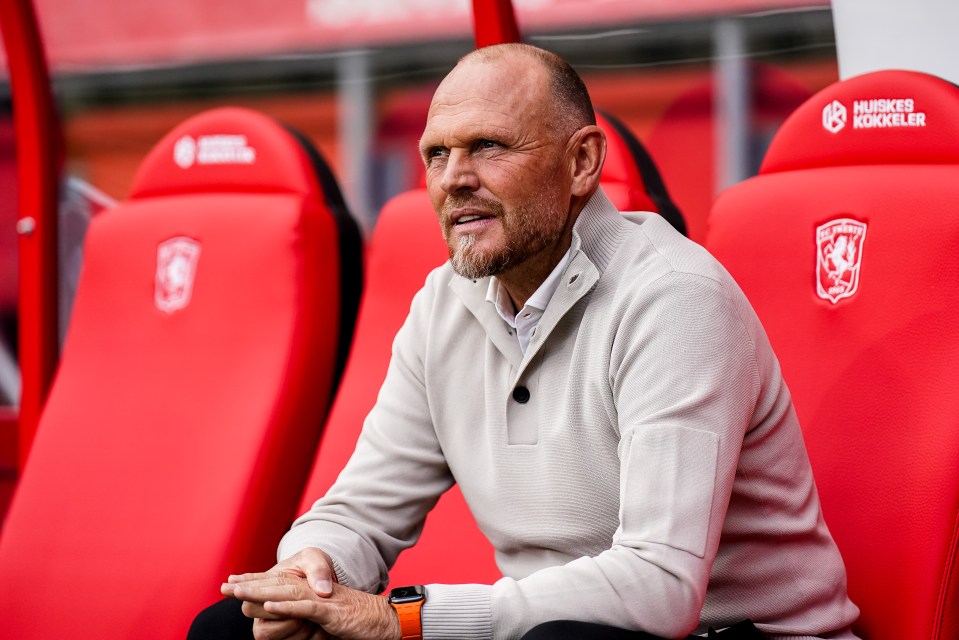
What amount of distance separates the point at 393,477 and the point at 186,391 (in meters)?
0.59

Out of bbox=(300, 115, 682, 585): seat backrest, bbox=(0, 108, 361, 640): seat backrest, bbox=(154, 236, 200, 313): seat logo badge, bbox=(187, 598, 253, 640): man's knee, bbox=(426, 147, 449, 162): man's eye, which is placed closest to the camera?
bbox=(187, 598, 253, 640): man's knee

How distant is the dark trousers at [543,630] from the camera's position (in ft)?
3.96

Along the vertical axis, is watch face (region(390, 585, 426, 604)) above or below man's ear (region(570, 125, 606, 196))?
below

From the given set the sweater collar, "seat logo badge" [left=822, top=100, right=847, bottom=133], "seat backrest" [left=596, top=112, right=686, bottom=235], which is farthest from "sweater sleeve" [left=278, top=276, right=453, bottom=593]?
"seat logo badge" [left=822, top=100, right=847, bottom=133]

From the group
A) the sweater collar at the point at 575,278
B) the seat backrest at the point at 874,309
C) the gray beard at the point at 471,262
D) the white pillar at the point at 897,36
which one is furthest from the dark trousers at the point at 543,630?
the white pillar at the point at 897,36

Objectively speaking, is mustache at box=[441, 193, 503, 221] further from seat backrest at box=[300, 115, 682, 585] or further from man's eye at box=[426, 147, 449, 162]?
seat backrest at box=[300, 115, 682, 585]

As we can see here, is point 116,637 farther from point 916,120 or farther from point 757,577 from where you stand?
point 916,120

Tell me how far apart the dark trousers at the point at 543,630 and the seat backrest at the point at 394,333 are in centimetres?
42

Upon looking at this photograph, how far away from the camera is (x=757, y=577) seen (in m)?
1.38

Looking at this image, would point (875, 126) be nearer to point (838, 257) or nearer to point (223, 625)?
point (838, 257)

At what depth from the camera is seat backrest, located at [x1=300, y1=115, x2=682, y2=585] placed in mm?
1818

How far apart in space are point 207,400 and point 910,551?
1.14 metres

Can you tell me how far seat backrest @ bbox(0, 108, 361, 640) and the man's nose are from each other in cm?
59

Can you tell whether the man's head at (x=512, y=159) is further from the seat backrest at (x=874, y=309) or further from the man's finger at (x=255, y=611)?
the man's finger at (x=255, y=611)
